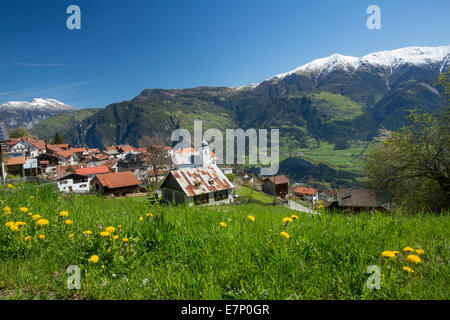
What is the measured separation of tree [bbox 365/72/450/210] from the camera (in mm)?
12141

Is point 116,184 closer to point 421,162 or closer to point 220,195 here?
point 220,195

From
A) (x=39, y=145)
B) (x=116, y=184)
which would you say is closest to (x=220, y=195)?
(x=116, y=184)

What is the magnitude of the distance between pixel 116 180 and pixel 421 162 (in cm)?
4485

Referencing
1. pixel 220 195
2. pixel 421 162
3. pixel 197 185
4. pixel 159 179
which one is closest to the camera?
pixel 421 162

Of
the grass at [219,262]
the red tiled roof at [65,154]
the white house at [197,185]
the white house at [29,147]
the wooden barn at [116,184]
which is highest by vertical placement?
the white house at [29,147]

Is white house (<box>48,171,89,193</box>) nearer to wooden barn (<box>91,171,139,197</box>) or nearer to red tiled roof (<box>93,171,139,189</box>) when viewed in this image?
wooden barn (<box>91,171,139,197</box>)

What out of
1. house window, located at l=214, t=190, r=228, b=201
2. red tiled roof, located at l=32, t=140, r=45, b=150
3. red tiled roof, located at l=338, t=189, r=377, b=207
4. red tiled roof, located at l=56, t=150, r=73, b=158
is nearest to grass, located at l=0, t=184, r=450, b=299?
red tiled roof, located at l=338, t=189, r=377, b=207

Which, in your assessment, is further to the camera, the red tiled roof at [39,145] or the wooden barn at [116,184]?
the red tiled roof at [39,145]

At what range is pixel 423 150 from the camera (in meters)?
12.6

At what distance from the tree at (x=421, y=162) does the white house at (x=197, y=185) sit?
17.9 meters

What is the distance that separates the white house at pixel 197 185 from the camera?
90.5 ft

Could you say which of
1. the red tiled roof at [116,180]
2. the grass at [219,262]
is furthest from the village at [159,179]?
the grass at [219,262]

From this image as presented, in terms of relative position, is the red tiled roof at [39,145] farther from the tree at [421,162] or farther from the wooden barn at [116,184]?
the tree at [421,162]

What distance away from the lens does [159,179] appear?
59.9 m
